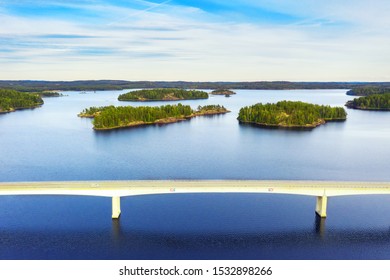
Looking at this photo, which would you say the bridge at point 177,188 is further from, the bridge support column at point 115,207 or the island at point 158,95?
the island at point 158,95

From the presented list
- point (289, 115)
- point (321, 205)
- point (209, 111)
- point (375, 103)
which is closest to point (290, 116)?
point (289, 115)

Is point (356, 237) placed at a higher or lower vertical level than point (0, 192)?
lower

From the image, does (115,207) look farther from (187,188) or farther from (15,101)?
(15,101)

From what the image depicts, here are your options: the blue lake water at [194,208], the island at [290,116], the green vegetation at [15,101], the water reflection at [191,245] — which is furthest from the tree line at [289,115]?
the green vegetation at [15,101]

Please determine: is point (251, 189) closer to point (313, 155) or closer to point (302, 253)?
point (302, 253)

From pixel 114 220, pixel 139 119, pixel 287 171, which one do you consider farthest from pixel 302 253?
pixel 139 119

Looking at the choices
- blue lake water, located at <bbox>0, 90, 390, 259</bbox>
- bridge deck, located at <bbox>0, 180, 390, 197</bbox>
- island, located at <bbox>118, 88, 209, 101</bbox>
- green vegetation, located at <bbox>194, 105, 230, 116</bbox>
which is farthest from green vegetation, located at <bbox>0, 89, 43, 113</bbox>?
bridge deck, located at <bbox>0, 180, 390, 197</bbox>
